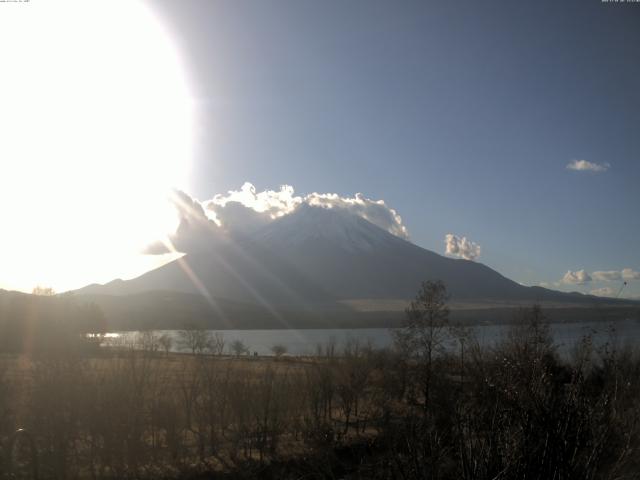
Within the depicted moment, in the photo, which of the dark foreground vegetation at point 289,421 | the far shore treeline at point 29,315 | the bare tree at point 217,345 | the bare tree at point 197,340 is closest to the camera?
the dark foreground vegetation at point 289,421

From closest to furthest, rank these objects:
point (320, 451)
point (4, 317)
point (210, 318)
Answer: point (320, 451), point (4, 317), point (210, 318)

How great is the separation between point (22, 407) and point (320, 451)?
35.0 ft

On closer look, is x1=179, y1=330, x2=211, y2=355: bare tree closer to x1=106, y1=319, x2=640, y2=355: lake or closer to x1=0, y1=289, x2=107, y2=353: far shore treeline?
x1=106, y1=319, x2=640, y2=355: lake

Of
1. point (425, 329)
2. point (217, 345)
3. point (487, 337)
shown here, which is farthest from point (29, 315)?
point (487, 337)

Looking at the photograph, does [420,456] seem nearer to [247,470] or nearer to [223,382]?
[247,470]

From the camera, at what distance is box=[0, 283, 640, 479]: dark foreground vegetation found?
5.12 metres

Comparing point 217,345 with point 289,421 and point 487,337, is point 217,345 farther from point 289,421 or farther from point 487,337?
point 289,421

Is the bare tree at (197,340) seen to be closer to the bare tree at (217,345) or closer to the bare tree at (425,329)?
the bare tree at (217,345)

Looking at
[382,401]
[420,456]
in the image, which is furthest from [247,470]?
[420,456]

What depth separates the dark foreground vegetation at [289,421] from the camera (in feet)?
16.8

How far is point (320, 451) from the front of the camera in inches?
820

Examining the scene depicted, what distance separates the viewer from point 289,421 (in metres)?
24.1

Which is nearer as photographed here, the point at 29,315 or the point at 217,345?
the point at 29,315

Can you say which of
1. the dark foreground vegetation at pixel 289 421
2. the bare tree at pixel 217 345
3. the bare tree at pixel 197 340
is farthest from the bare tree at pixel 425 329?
the bare tree at pixel 197 340
